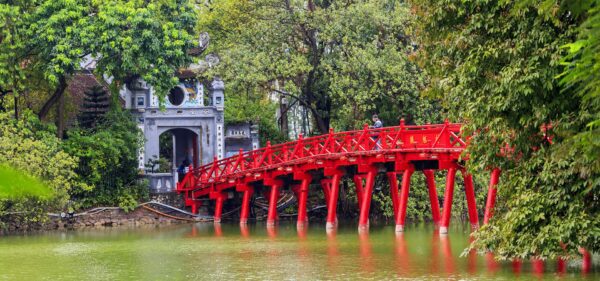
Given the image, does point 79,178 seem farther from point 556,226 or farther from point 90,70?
point 556,226

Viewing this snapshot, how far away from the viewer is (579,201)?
66.2 feet

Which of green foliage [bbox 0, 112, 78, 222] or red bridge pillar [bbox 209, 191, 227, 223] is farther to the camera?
red bridge pillar [bbox 209, 191, 227, 223]

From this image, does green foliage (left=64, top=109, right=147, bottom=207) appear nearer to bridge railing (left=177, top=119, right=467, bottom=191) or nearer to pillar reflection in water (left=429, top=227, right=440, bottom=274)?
bridge railing (left=177, top=119, right=467, bottom=191)

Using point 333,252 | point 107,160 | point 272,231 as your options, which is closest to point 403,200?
point 272,231

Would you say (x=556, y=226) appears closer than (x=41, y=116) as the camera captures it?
Yes

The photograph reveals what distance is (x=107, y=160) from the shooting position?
43.4 m

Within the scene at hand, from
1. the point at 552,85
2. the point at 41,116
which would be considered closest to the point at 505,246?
the point at 552,85

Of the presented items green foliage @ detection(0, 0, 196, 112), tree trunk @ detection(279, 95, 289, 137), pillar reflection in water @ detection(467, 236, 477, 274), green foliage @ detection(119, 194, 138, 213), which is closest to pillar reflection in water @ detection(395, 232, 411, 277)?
pillar reflection in water @ detection(467, 236, 477, 274)

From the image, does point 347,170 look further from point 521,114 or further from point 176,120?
point 521,114

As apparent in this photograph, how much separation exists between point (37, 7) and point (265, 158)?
10.1 meters

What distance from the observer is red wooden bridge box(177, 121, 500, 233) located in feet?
112

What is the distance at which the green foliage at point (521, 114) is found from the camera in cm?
1964

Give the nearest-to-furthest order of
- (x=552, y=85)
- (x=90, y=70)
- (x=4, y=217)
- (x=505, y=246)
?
(x=552, y=85) → (x=505, y=246) → (x=4, y=217) → (x=90, y=70)

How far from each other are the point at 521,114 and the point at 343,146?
17.4m
